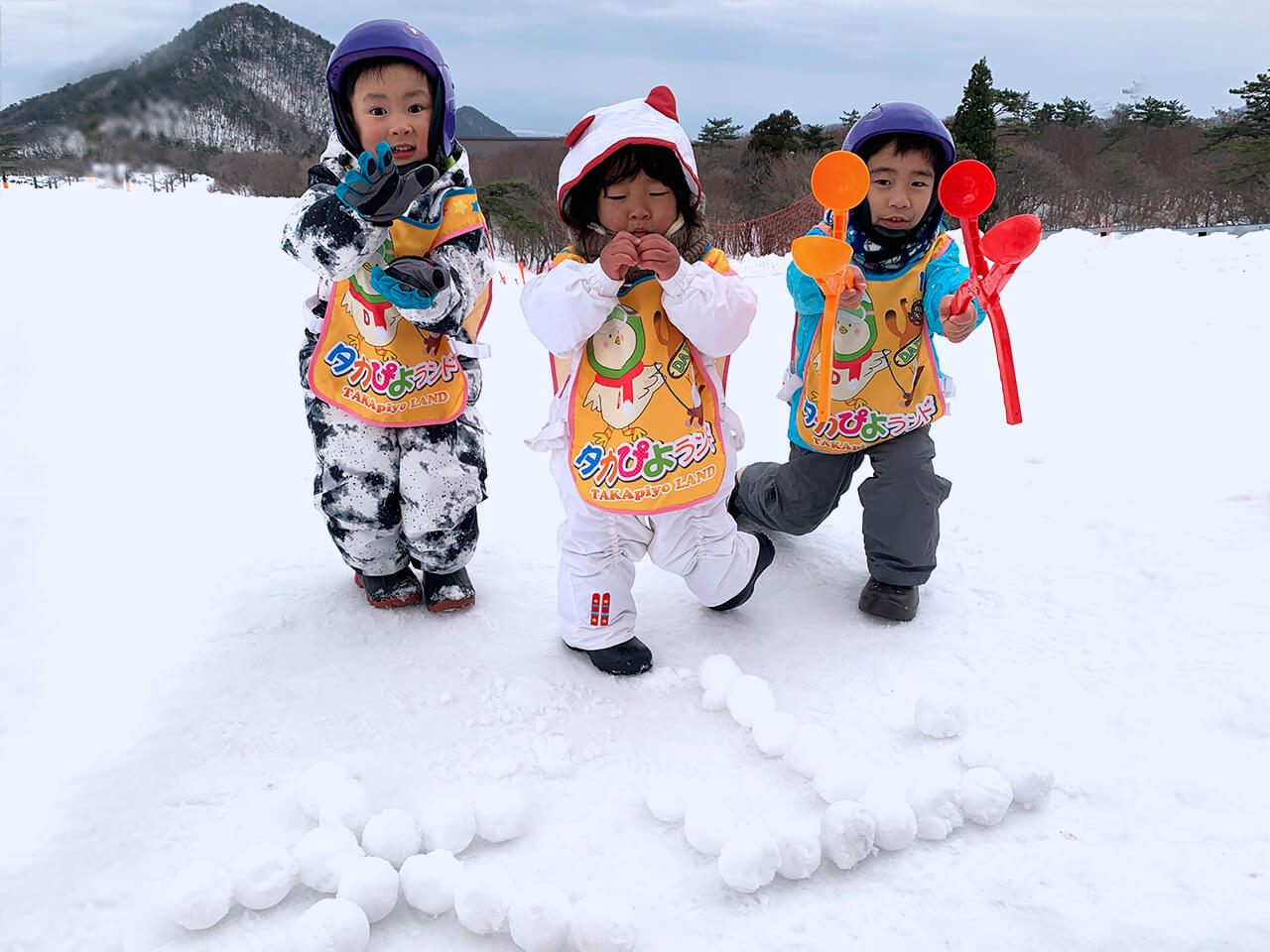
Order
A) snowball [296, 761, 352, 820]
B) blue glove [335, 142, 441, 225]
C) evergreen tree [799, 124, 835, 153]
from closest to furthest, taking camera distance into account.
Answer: snowball [296, 761, 352, 820] → blue glove [335, 142, 441, 225] → evergreen tree [799, 124, 835, 153]

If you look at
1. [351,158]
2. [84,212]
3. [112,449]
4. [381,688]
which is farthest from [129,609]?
[84,212]

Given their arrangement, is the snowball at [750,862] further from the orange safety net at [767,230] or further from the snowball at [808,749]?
the orange safety net at [767,230]

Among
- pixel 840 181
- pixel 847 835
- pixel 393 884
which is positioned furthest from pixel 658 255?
Result: pixel 393 884

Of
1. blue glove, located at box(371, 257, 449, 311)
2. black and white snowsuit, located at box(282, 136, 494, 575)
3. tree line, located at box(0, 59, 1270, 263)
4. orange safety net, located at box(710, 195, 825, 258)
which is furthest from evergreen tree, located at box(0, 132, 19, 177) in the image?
orange safety net, located at box(710, 195, 825, 258)

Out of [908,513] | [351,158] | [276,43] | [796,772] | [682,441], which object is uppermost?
[276,43]

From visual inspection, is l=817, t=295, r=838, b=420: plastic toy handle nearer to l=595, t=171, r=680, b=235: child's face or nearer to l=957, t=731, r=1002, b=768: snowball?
l=595, t=171, r=680, b=235: child's face

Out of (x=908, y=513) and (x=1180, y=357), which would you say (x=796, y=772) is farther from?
(x=1180, y=357)

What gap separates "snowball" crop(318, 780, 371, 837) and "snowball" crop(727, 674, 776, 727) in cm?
84

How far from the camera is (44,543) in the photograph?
8.56ft

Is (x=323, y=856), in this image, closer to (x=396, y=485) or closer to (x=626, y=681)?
(x=626, y=681)

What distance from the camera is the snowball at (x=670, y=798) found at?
1793mm

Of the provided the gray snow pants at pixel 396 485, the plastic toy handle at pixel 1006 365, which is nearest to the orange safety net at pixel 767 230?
the gray snow pants at pixel 396 485

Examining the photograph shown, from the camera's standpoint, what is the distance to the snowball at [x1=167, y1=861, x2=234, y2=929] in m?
1.50

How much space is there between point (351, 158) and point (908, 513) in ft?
5.85
